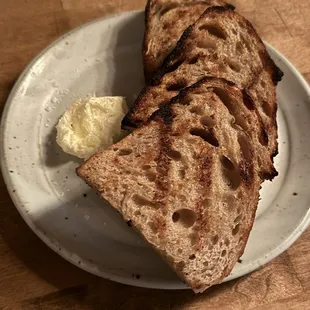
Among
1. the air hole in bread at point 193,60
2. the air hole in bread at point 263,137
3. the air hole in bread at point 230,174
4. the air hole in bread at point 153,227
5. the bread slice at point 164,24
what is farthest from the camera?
the bread slice at point 164,24

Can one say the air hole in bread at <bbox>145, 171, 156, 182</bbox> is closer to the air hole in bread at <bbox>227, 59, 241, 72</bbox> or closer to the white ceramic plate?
the white ceramic plate

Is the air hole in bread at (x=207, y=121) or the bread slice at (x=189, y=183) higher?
the air hole in bread at (x=207, y=121)

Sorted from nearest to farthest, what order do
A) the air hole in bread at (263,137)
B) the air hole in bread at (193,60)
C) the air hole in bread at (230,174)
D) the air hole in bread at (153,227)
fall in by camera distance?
the air hole in bread at (153,227)
the air hole in bread at (230,174)
the air hole in bread at (263,137)
the air hole in bread at (193,60)

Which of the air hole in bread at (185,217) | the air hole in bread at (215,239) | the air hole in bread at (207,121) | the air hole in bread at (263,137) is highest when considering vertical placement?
the air hole in bread at (207,121)

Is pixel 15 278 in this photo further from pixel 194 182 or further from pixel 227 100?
pixel 227 100

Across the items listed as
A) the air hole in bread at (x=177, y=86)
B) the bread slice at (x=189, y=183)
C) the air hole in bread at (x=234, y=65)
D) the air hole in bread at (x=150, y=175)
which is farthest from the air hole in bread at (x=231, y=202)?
the air hole in bread at (x=234, y=65)

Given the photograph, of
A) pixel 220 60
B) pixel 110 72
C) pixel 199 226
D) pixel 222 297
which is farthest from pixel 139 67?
pixel 222 297

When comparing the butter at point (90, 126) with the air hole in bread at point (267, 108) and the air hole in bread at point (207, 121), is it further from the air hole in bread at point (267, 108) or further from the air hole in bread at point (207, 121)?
the air hole in bread at point (267, 108)

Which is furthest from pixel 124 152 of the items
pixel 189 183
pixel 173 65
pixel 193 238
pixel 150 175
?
pixel 173 65
